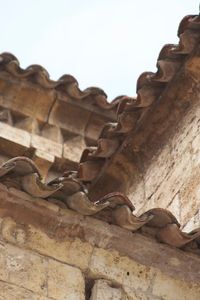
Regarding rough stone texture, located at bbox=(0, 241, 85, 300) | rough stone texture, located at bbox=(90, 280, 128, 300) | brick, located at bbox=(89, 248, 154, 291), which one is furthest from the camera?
brick, located at bbox=(89, 248, 154, 291)

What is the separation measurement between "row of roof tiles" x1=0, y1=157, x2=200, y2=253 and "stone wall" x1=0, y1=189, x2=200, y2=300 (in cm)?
5

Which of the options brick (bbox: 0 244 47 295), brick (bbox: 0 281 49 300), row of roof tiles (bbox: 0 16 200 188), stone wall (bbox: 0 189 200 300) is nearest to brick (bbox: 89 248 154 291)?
stone wall (bbox: 0 189 200 300)

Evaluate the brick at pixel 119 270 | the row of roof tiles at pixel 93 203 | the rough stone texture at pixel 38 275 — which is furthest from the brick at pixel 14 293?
the row of roof tiles at pixel 93 203

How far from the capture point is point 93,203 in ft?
14.6

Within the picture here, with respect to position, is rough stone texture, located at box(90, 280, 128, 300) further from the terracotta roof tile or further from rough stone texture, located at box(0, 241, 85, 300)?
the terracotta roof tile

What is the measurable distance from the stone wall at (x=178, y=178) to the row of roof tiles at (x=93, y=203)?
0.82 m

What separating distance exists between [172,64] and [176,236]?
199 cm

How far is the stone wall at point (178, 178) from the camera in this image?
5668 millimetres

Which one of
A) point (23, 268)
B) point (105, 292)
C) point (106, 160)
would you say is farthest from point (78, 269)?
point (106, 160)

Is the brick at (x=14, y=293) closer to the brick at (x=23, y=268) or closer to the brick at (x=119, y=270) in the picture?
the brick at (x=23, y=268)

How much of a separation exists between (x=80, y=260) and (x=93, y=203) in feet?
1.07

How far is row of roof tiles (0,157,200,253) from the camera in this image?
14.2ft

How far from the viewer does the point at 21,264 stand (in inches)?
167

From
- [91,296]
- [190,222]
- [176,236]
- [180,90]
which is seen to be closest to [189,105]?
[180,90]
